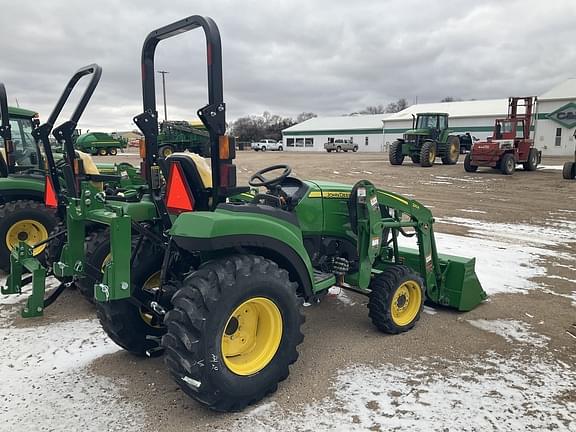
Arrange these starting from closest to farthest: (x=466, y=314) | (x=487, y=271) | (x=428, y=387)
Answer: (x=428, y=387), (x=466, y=314), (x=487, y=271)

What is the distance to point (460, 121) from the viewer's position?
50.2 m

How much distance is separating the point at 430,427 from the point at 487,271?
3.88m

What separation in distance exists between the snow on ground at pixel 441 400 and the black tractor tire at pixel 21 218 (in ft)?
14.9

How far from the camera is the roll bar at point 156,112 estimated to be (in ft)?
10.2

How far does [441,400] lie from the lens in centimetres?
321

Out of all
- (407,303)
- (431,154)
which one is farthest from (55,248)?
(431,154)

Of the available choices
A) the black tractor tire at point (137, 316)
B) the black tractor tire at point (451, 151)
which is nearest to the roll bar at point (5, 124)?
the black tractor tire at point (137, 316)

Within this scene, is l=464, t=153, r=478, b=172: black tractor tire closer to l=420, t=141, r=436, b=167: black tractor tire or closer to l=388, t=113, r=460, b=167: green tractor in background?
l=420, t=141, r=436, b=167: black tractor tire

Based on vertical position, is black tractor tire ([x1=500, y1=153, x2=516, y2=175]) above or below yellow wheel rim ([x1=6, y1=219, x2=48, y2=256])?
above

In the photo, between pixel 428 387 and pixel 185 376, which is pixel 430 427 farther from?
pixel 185 376

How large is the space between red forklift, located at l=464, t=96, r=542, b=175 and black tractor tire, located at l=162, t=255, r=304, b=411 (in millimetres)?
19399

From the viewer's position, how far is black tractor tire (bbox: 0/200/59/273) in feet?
20.3

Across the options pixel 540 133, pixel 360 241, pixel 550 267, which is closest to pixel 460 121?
pixel 540 133

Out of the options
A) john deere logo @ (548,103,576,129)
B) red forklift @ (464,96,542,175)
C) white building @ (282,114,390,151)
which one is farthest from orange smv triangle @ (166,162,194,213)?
white building @ (282,114,390,151)
